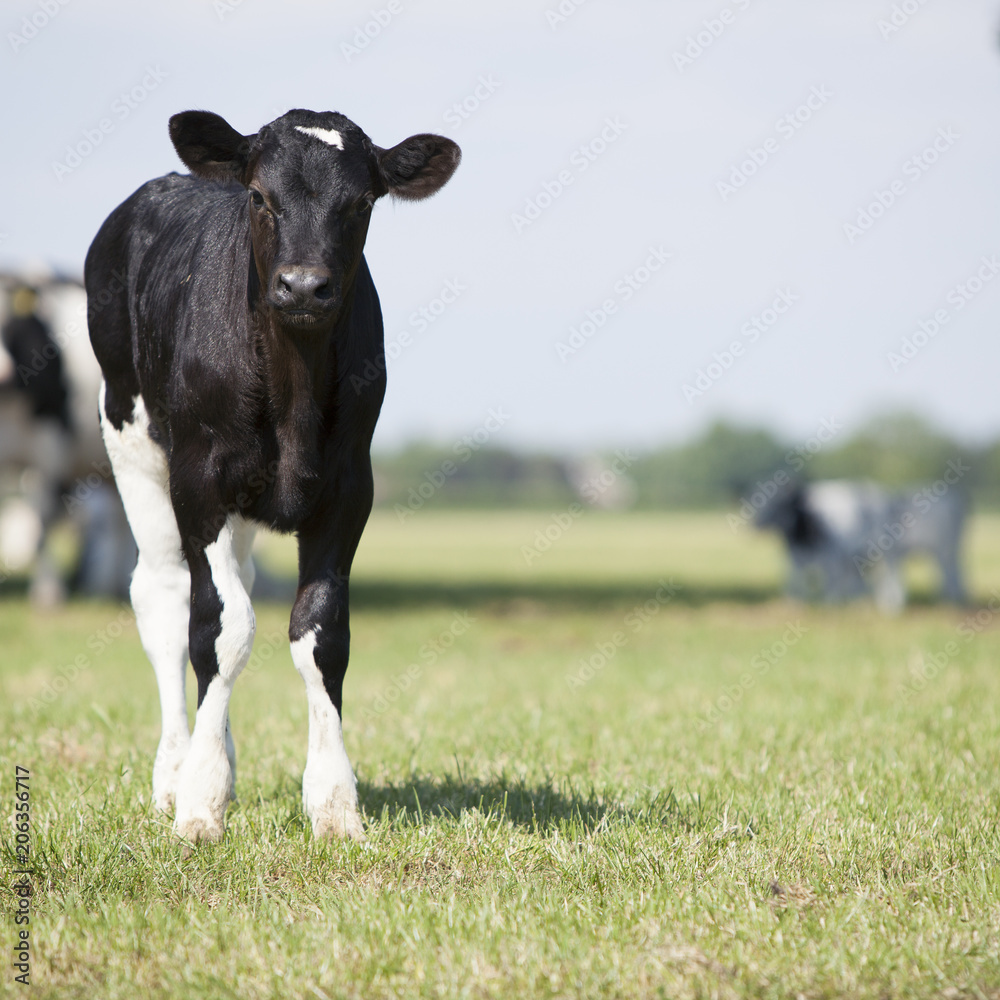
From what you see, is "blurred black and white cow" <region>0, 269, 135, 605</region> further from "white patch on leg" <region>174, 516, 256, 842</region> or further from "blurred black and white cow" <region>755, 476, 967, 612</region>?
"blurred black and white cow" <region>755, 476, 967, 612</region>

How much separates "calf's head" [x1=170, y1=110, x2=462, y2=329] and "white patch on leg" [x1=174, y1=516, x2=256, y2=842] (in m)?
0.86

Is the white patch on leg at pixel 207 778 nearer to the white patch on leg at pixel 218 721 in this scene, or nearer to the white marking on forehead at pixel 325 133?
the white patch on leg at pixel 218 721

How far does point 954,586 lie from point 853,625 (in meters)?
5.86

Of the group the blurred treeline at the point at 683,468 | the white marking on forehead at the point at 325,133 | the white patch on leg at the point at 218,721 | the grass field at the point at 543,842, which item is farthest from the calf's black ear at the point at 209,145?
the blurred treeline at the point at 683,468

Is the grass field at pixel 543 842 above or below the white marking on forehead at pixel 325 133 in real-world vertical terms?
below

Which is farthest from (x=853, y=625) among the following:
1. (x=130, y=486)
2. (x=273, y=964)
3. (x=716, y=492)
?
(x=716, y=492)

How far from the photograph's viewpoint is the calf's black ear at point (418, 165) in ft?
12.7

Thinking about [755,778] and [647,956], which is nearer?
[647,956]

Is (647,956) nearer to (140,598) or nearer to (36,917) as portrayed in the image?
(36,917)

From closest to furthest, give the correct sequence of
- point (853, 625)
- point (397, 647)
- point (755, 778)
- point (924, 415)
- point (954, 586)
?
point (755, 778)
point (397, 647)
point (853, 625)
point (954, 586)
point (924, 415)

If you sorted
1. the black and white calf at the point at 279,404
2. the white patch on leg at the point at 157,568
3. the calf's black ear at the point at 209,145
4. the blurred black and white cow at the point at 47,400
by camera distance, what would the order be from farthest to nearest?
the blurred black and white cow at the point at 47,400 → the white patch on leg at the point at 157,568 → the calf's black ear at the point at 209,145 → the black and white calf at the point at 279,404

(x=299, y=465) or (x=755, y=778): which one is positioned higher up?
Result: (x=299, y=465)

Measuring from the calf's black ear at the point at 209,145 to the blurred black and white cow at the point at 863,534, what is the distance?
48.8 feet

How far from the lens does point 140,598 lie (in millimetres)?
4430
